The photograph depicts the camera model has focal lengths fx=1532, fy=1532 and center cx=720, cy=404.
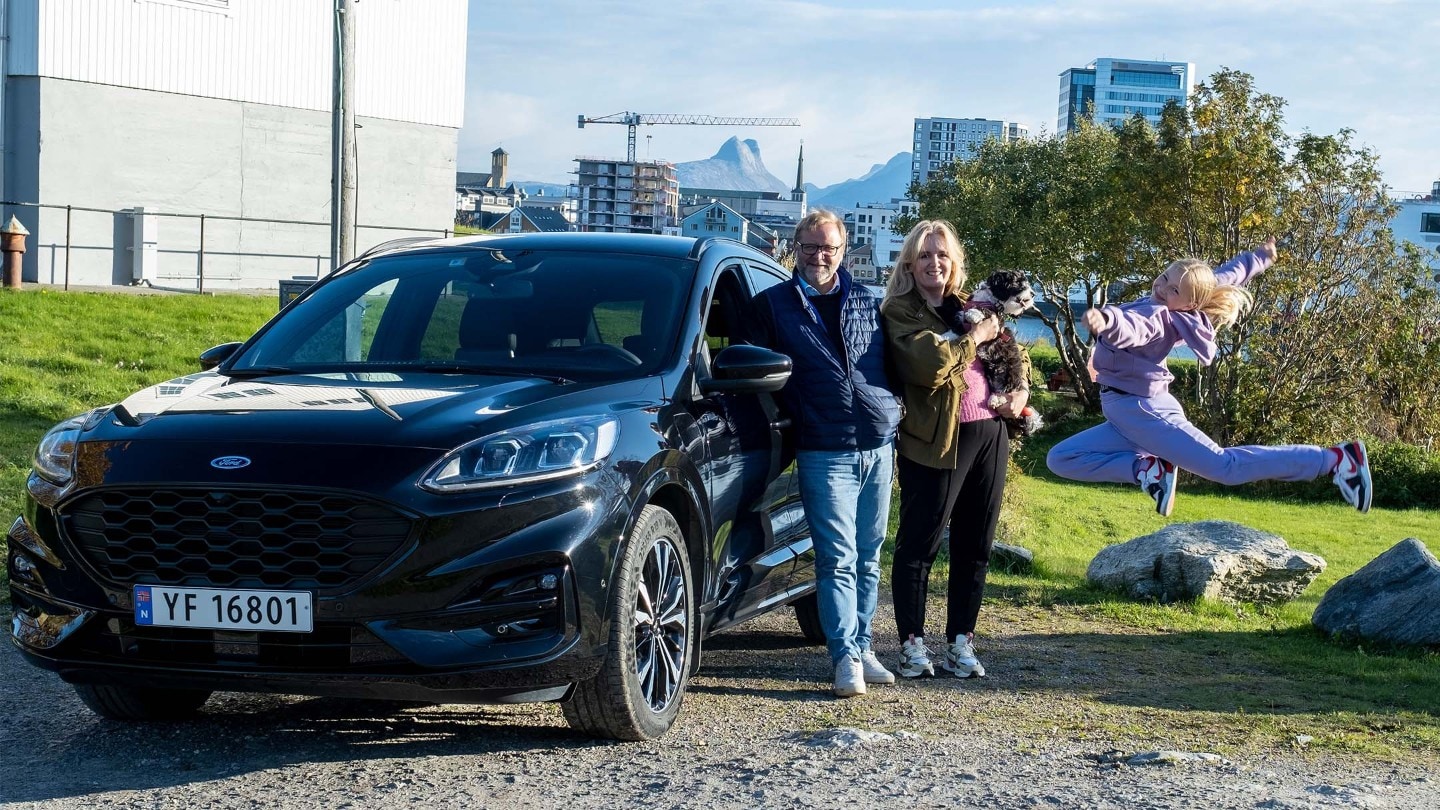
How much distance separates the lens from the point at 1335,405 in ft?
96.8

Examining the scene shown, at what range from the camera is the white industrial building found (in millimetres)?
28328

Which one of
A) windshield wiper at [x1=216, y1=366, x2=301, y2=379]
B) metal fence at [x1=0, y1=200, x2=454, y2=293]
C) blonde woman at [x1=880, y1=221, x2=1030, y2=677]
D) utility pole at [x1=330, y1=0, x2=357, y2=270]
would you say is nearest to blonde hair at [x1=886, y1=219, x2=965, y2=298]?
blonde woman at [x1=880, y1=221, x2=1030, y2=677]

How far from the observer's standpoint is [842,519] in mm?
6141

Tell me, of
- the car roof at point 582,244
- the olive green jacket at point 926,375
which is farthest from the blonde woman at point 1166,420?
the car roof at point 582,244

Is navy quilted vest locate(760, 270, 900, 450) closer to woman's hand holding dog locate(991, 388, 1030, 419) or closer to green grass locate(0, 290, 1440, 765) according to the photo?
woman's hand holding dog locate(991, 388, 1030, 419)

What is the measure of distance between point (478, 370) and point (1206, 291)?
339cm

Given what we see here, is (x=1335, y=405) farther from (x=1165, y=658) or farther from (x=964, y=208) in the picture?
(x=1165, y=658)

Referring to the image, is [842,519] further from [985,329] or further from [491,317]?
[491,317]

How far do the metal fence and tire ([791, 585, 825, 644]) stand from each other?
21.0 m

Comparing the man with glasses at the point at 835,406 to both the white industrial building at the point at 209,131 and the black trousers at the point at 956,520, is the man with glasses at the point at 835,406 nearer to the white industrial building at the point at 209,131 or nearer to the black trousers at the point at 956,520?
the black trousers at the point at 956,520

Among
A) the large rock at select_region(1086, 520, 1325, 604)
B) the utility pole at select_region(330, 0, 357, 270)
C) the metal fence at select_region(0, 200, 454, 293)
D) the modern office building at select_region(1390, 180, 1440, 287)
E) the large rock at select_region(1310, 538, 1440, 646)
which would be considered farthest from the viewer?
the modern office building at select_region(1390, 180, 1440, 287)

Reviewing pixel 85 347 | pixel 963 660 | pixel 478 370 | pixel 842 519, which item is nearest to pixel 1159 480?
pixel 963 660

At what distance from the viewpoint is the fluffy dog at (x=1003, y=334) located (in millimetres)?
6352

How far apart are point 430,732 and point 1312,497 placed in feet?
84.8
